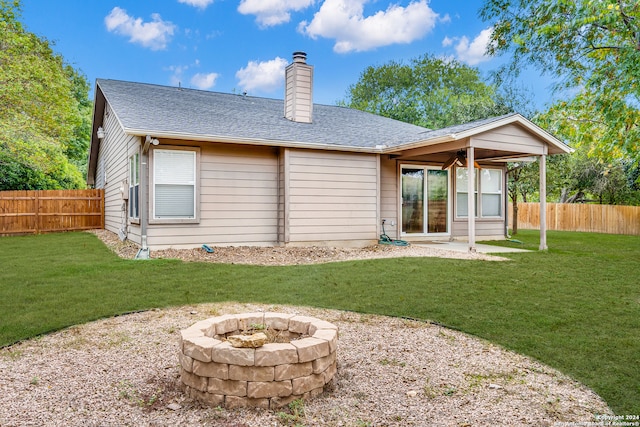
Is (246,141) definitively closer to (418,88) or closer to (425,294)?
(425,294)

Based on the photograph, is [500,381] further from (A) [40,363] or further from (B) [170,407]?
(A) [40,363]

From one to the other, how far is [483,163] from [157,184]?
851cm

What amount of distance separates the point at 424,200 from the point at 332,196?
9.45 feet

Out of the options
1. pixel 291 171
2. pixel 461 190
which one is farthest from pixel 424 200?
pixel 291 171

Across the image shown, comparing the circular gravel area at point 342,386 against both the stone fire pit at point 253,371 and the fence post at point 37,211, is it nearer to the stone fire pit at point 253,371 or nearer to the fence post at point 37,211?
the stone fire pit at point 253,371

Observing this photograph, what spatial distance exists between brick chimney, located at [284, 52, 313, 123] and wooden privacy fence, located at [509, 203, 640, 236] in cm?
1306

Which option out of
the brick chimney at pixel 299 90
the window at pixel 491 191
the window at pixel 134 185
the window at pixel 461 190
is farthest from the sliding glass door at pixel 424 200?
the window at pixel 134 185

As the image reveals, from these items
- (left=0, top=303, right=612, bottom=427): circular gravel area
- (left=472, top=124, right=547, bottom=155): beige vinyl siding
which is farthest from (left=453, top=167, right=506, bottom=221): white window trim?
(left=0, top=303, right=612, bottom=427): circular gravel area

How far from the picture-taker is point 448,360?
10.7 ft

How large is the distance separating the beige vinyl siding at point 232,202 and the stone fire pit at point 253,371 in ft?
20.8

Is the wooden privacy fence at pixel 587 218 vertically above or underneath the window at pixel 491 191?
underneath

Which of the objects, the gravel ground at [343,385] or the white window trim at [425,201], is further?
the white window trim at [425,201]

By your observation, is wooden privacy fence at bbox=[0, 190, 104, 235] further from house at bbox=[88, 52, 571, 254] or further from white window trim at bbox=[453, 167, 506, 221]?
white window trim at bbox=[453, 167, 506, 221]

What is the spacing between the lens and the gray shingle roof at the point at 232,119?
8.77 metres
